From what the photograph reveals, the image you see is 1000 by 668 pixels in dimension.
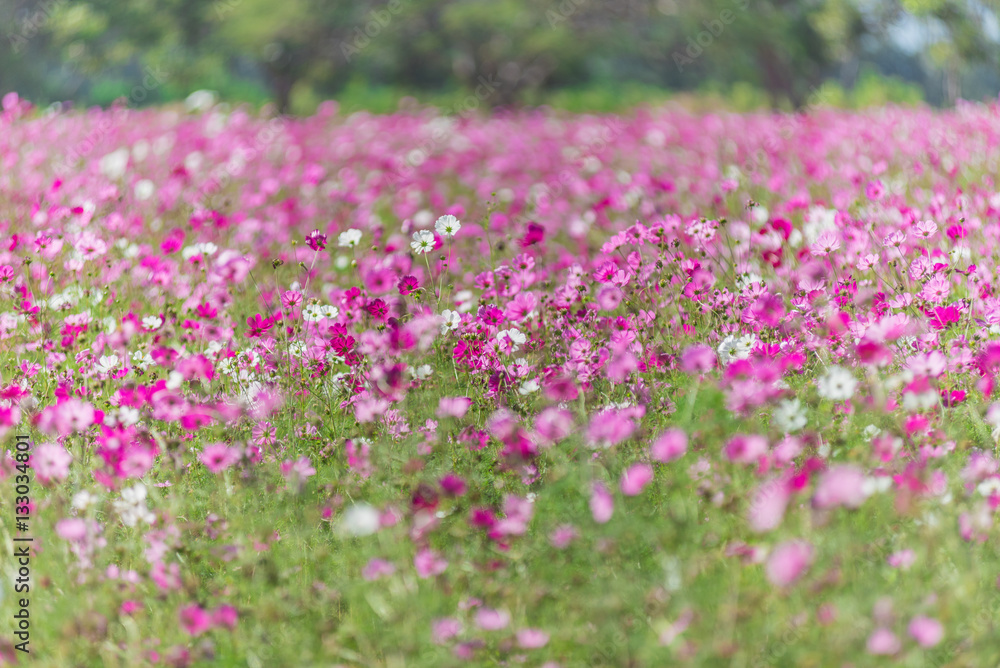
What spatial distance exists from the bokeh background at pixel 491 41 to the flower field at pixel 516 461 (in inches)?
406

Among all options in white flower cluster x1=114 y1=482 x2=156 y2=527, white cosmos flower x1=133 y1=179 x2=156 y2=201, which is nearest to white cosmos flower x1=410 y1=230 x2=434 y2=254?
white flower cluster x1=114 y1=482 x2=156 y2=527

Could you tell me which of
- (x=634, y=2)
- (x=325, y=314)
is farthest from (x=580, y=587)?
(x=634, y=2)

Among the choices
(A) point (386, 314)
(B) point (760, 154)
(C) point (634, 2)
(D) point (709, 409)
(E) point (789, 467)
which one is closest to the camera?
(E) point (789, 467)

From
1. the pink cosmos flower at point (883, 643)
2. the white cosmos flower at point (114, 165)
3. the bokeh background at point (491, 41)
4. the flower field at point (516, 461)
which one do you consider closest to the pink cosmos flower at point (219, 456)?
the flower field at point (516, 461)

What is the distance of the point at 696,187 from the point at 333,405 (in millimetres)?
4228

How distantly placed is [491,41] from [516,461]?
15700 millimetres

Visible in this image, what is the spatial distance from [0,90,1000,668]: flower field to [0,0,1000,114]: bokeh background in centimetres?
1032

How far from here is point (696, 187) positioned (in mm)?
6488

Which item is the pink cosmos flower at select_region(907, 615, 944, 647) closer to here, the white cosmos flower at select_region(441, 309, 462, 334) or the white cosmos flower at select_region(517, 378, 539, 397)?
the white cosmos flower at select_region(517, 378, 539, 397)

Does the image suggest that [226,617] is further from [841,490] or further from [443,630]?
[841,490]

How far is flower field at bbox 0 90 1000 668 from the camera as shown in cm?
186

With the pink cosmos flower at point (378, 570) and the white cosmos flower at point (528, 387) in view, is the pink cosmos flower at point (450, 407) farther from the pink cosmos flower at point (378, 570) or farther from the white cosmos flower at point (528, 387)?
the pink cosmos flower at point (378, 570)

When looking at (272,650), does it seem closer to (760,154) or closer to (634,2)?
(760,154)

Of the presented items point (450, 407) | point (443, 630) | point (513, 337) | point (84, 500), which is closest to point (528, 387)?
point (513, 337)
